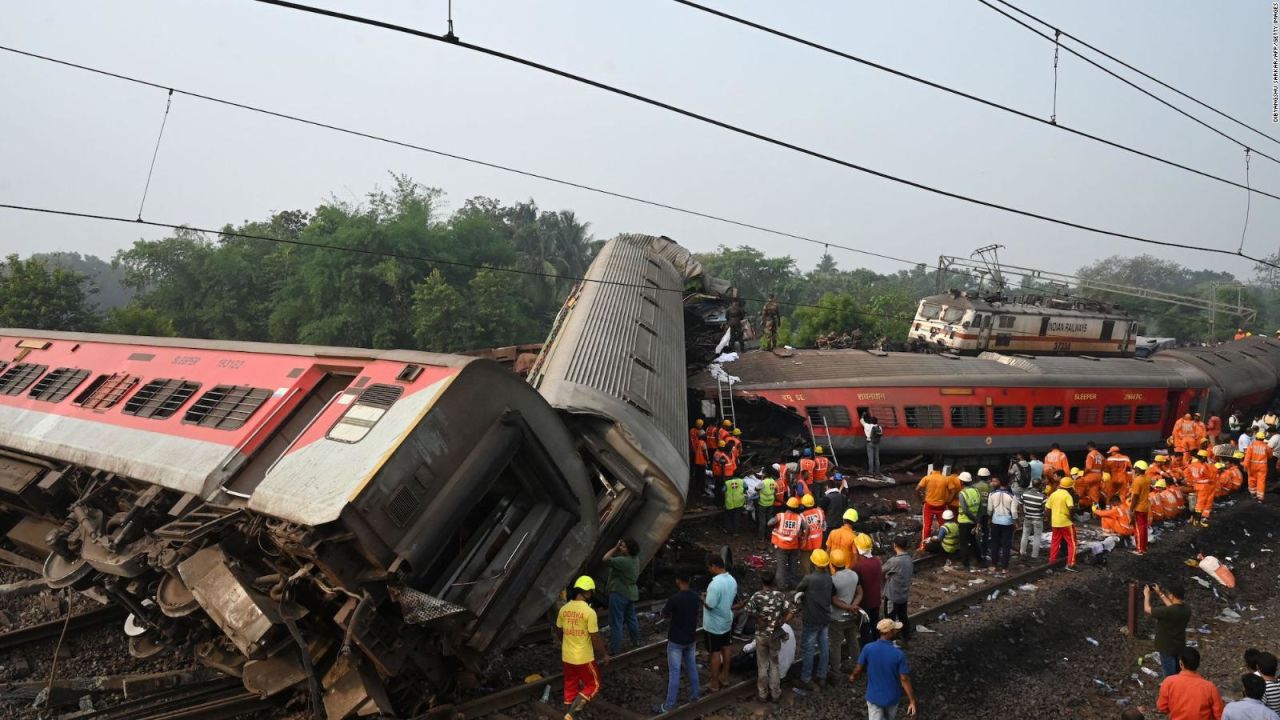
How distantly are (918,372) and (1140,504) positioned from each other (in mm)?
6210

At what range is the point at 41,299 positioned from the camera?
27234 mm

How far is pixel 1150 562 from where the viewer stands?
40.3ft

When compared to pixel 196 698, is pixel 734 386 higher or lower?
higher

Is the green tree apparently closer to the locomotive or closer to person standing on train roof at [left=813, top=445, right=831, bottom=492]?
person standing on train roof at [left=813, top=445, right=831, bottom=492]

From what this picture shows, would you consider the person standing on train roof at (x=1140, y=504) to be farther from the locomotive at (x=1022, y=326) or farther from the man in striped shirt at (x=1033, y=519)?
the locomotive at (x=1022, y=326)

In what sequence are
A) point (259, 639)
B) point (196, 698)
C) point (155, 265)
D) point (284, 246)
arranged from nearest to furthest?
point (259, 639), point (196, 698), point (155, 265), point (284, 246)

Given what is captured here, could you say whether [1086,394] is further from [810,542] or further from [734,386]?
[810,542]

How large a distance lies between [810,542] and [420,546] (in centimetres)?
539

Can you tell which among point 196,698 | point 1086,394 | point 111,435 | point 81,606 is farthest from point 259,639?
point 1086,394

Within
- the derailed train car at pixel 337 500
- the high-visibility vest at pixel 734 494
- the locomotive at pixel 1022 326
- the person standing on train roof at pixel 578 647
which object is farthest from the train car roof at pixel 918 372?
the person standing on train roof at pixel 578 647

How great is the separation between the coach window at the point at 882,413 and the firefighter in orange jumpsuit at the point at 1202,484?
556 cm

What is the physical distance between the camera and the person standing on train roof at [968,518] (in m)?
11.5

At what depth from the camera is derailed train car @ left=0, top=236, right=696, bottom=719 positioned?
6.10 m

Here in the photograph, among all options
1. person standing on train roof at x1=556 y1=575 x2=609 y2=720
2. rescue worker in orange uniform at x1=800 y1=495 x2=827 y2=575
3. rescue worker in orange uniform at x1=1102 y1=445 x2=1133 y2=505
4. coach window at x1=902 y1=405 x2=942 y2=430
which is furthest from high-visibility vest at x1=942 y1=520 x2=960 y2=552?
person standing on train roof at x1=556 y1=575 x2=609 y2=720
